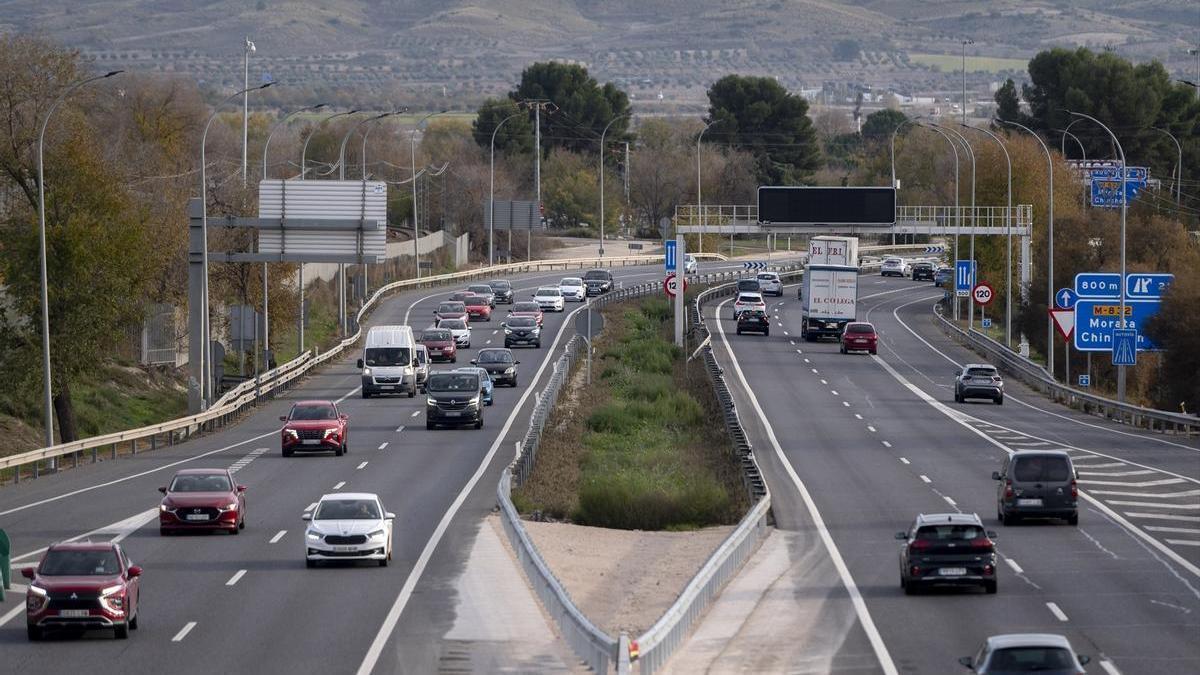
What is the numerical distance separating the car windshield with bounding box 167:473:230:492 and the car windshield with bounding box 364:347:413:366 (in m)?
28.8

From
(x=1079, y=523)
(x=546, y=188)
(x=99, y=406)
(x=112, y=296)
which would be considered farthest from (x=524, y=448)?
(x=546, y=188)

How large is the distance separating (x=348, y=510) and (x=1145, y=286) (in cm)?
3684

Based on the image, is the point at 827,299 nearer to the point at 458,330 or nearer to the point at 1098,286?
the point at 458,330

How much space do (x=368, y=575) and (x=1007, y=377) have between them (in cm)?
4812

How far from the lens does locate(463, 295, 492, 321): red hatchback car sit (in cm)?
9112

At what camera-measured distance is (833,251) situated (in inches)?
3622

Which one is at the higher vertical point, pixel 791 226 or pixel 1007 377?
pixel 791 226

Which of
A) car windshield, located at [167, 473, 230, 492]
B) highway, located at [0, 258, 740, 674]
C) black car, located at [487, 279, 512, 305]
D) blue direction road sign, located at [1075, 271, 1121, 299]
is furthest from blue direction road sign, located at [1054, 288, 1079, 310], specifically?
car windshield, located at [167, 473, 230, 492]

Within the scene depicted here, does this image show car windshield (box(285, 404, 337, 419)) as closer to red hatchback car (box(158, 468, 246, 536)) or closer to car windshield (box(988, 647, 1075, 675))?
red hatchback car (box(158, 468, 246, 536))

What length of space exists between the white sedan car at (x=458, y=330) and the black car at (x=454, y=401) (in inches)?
883

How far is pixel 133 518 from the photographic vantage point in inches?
1388

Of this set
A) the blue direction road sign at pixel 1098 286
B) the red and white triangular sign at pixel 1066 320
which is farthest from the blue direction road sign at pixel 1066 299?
the blue direction road sign at pixel 1098 286

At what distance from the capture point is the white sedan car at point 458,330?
76938 mm

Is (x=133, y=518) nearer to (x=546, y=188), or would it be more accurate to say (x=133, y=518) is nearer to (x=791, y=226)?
(x=791, y=226)
